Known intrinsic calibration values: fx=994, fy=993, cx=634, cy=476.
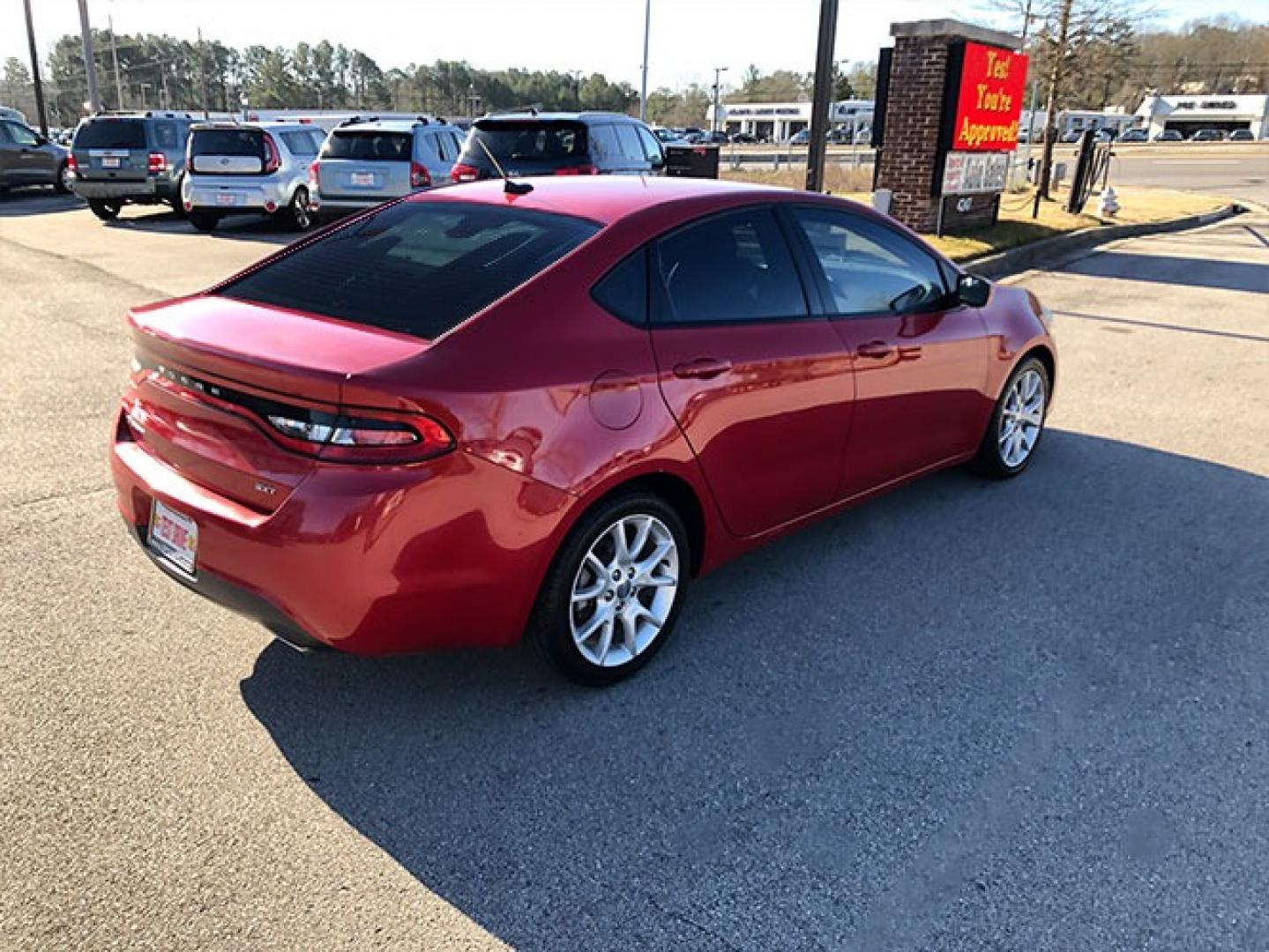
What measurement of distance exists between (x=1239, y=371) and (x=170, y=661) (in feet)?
26.5

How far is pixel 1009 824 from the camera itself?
277 centimetres

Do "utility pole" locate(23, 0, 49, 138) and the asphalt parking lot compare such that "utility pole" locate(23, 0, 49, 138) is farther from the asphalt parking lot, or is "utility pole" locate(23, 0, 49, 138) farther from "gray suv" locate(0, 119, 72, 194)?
the asphalt parking lot

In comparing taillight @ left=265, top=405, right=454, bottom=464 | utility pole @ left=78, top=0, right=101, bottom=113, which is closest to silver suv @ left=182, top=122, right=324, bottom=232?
taillight @ left=265, top=405, right=454, bottom=464

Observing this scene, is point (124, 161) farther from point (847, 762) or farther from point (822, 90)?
point (847, 762)

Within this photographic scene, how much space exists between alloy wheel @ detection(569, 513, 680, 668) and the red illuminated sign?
1239cm

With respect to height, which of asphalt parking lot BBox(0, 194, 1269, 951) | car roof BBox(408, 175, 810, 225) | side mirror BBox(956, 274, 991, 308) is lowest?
asphalt parking lot BBox(0, 194, 1269, 951)

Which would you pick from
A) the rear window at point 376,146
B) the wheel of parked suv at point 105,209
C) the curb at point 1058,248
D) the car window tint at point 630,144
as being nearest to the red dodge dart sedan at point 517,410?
the curb at point 1058,248

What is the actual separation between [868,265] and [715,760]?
2369mm

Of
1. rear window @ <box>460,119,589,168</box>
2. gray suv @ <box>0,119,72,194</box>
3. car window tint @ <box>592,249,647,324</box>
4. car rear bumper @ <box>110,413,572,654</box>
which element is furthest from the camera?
gray suv @ <box>0,119,72,194</box>

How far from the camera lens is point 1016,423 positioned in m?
5.48

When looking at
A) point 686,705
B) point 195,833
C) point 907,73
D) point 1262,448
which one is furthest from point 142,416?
point 907,73

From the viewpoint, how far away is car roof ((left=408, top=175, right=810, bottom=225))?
3.55 metres

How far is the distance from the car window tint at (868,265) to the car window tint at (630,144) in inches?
318

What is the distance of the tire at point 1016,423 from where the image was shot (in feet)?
17.3
